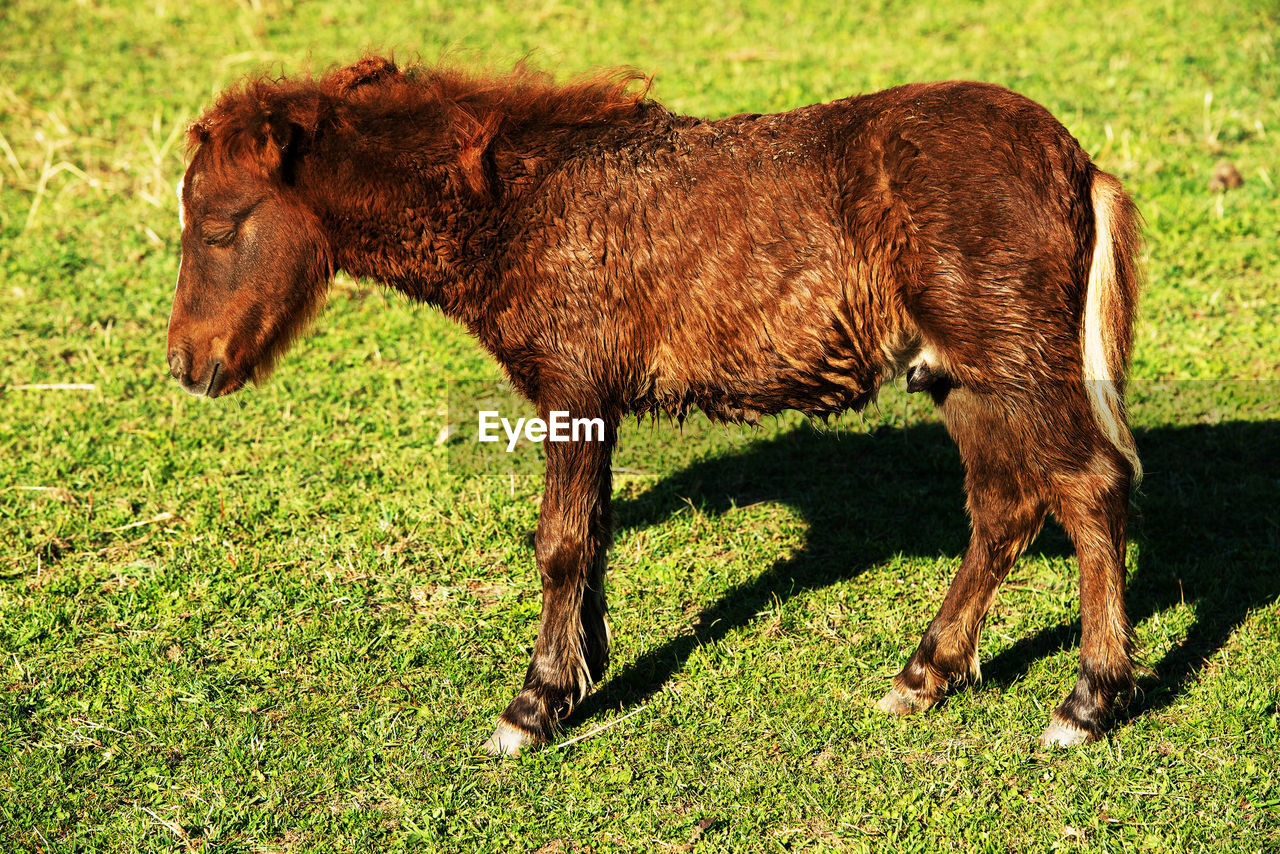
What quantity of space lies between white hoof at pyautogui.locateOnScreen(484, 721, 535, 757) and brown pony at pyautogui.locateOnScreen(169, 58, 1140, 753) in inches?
0.7

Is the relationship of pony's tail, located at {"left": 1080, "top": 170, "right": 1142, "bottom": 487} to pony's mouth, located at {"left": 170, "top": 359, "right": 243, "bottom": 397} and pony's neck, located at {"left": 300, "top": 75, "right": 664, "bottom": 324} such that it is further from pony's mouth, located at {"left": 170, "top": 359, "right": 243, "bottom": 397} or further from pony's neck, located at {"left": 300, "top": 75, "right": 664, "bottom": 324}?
pony's mouth, located at {"left": 170, "top": 359, "right": 243, "bottom": 397}

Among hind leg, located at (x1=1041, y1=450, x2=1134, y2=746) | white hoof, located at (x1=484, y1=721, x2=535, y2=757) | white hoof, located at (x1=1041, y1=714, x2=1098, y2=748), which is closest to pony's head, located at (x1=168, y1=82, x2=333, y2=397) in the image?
white hoof, located at (x1=484, y1=721, x2=535, y2=757)

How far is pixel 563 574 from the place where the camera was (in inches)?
168

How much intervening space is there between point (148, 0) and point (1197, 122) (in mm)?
10883

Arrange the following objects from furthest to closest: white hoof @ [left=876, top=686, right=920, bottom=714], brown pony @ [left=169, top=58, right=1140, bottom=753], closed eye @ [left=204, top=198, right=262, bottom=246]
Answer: white hoof @ [left=876, top=686, right=920, bottom=714], closed eye @ [left=204, top=198, right=262, bottom=246], brown pony @ [left=169, top=58, right=1140, bottom=753]

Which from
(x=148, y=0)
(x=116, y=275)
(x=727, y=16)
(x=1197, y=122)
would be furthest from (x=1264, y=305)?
(x=148, y=0)

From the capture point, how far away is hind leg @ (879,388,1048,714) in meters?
4.29

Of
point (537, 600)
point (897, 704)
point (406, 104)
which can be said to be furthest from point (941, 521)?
point (406, 104)

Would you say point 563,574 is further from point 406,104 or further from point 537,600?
point 406,104

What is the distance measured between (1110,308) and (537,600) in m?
2.78

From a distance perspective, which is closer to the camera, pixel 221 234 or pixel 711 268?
pixel 711 268

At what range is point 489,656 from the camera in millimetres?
4859

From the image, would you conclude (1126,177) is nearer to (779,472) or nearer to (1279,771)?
(779,472)

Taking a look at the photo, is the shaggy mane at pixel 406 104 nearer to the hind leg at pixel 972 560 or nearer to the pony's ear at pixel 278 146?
the pony's ear at pixel 278 146
